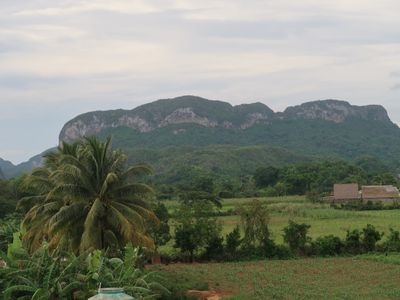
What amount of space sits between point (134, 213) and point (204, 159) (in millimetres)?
113137

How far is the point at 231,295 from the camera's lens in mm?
21062

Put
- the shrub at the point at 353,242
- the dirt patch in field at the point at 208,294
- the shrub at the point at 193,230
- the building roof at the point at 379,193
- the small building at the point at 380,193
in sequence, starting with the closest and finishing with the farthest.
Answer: the dirt patch in field at the point at 208,294 < the shrub at the point at 193,230 < the shrub at the point at 353,242 < the small building at the point at 380,193 < the building roof at the point at 379,193

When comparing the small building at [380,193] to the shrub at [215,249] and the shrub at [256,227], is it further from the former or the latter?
the shrub at [215,249]

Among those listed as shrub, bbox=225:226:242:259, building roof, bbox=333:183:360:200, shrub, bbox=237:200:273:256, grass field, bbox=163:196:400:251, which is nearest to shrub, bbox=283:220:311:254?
shrub, bbox=237:200:273:256

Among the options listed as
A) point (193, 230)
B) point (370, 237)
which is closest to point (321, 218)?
point (370, 237)

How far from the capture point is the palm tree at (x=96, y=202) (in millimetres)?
20031

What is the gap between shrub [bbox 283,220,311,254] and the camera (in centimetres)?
3312

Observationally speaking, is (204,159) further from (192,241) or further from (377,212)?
(192,241)

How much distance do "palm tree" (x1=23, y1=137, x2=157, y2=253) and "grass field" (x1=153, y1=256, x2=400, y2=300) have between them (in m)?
2.58

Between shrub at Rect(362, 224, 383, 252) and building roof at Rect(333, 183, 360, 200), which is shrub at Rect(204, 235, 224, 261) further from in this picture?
building roof at Rect(333, 183, 360, 200)

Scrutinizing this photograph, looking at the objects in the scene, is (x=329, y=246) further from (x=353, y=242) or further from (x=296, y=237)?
(x=296, y=237)

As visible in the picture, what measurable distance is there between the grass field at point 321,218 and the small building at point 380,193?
30.4 feet

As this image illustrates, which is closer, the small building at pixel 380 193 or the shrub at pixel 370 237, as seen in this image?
the shrub at pixel 370 237

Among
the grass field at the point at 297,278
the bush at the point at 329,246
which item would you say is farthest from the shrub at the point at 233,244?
the bush at the point at 329,246
